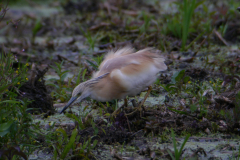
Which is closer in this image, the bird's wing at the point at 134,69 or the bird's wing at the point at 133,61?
the bird's wing at the point at 134,69

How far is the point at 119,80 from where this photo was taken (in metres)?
3.17

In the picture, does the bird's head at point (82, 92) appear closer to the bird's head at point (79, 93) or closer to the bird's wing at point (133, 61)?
the bird's head at point (79, 93)

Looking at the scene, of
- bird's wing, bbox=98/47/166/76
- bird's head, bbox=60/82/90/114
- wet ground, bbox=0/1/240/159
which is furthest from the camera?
bird's wing, bbox=98/47/166/76

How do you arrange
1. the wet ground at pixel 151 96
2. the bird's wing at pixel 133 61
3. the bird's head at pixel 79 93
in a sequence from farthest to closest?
the bird's wing at pixel 133 61 → the bird's head at pixel 79 93 → the wet ground at pixel 151 96

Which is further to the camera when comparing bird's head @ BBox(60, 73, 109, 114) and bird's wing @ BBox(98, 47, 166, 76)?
bird's wing @ BBox(98, 47, 166, 76)

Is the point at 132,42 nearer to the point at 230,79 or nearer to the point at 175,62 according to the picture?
the point at 175,62

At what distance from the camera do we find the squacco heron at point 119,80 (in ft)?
10.5

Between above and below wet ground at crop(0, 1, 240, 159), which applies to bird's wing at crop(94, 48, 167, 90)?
above

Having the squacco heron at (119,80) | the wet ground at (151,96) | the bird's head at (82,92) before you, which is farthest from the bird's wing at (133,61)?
the wet ground at (151,96)

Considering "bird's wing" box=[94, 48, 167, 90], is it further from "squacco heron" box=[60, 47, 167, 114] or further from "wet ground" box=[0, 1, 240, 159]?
"wet ground" box=[0, 1, 240, 159]

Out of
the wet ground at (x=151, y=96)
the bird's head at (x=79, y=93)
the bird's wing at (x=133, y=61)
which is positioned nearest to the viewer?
the wet ground at (x=151, y=96)

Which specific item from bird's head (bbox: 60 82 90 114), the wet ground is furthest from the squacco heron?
the wet ground

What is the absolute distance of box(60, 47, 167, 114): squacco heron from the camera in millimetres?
3189

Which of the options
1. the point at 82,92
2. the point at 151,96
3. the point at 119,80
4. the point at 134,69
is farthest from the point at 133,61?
the point at 151,96
